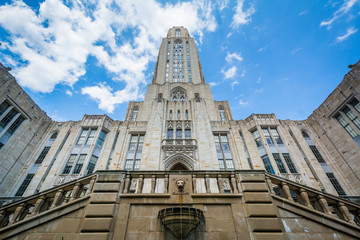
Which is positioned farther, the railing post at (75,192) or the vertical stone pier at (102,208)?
the railing post at (75,192)

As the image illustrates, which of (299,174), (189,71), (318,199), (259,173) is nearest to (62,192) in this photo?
(259,173)

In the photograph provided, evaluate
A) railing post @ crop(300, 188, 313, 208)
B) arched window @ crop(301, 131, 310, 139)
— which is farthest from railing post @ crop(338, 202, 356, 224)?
arched window @ crop(301, 131, 310, 139)

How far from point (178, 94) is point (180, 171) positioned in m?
24.8

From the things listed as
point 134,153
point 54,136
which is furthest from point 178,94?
point 54,136

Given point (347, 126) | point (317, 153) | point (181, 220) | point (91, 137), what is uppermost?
point (91, 137)

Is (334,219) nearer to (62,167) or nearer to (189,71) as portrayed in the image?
(62,167)

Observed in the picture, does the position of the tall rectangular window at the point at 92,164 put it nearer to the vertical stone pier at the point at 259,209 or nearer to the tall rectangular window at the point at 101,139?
the tall rectangular window at the point at 101,139

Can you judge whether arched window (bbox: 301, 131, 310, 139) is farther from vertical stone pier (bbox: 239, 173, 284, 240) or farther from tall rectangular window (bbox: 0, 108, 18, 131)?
tall rectangular window (bbox: 0, 108, 18, 131)

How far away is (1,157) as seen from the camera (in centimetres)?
1880

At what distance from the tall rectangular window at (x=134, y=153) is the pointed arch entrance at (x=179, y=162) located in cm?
447

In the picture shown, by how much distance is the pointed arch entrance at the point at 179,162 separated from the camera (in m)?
19.9

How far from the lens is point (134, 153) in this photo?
22406 mm

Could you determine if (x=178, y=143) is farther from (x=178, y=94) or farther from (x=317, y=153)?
(x=317, y=153)

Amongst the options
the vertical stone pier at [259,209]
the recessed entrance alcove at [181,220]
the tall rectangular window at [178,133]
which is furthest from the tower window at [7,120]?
the vertical stone pier at [259,209]
